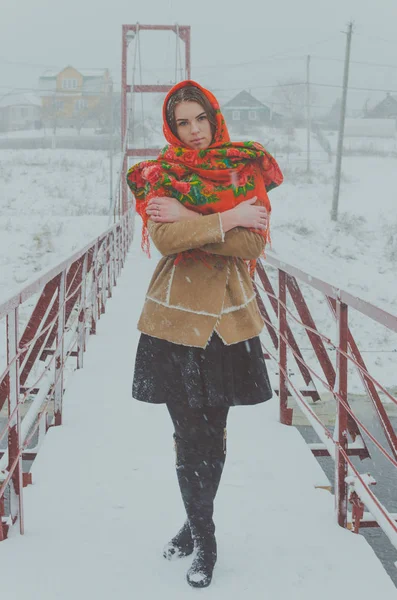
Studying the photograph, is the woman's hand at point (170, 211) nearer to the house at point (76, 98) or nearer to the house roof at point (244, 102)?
the house at point (76, 98)

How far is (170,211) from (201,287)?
0.19m

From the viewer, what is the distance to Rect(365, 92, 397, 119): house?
171 ft

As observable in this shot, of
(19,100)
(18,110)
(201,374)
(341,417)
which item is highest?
(19,100)

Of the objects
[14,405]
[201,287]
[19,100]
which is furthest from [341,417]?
[19,100]

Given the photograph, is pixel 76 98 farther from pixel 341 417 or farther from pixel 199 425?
pixel 199 425

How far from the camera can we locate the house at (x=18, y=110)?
53375 mm

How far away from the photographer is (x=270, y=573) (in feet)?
5.25

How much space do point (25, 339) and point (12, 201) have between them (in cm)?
2027

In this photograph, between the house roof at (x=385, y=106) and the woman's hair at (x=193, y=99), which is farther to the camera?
the house roof at (x=385, y=106)

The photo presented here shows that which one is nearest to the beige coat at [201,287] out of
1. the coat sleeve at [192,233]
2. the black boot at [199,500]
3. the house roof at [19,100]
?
the coat sleeve at [192,233]

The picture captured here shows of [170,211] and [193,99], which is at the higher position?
[193,99]

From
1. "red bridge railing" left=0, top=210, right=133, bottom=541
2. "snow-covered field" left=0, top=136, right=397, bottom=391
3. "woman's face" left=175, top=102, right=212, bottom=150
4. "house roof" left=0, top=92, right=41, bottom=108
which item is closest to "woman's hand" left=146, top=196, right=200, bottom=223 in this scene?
"woman's face" left=175, top=102, right=212, bottom=150

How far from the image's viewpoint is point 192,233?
1.39 metres

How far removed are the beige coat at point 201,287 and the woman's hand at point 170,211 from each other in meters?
0.02
